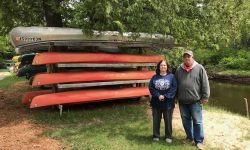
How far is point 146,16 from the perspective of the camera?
10.4 metres

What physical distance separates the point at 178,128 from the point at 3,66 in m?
36.3

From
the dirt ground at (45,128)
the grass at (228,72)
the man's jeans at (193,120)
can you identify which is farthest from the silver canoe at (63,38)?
the grass at (228,72)

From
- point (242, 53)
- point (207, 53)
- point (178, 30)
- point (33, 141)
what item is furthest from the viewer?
point (207, 53)

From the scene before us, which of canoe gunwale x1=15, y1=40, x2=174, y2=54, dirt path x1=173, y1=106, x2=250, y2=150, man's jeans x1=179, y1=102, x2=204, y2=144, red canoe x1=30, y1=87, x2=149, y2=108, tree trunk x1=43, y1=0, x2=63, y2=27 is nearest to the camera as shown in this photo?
man's jeans x1=179, y1=102, x2=204, y2=144

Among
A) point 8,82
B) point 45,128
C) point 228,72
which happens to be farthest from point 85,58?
point 228,72

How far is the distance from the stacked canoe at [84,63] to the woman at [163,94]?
2.83 m

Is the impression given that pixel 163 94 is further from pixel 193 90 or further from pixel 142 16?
pixel 142 16

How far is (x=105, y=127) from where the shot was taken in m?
10.0

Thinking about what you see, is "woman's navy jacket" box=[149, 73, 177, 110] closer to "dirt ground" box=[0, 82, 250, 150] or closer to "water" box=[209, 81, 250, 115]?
"dirt ground" box=[0, 82, 250, 150]

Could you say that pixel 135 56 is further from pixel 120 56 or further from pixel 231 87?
pixel 231 87

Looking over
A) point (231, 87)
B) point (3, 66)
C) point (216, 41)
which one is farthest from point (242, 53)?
point (216, 41)

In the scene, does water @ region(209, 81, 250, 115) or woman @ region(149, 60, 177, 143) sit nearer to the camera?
woman @ region(149, 60, 177, 143)

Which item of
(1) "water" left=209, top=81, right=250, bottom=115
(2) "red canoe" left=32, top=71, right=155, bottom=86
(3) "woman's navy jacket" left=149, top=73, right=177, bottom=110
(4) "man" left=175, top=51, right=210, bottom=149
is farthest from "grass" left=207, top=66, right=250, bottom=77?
(3) "woman's navy jacket" left=149, top=73, right=177, bottom=110

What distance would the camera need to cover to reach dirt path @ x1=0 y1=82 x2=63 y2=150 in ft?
28.3
